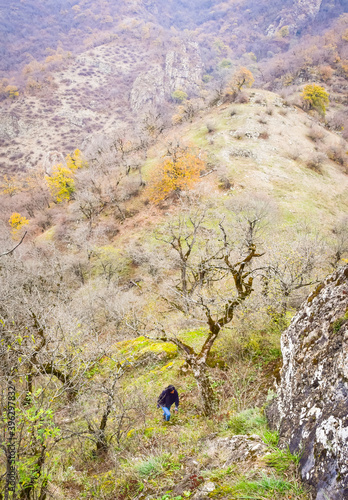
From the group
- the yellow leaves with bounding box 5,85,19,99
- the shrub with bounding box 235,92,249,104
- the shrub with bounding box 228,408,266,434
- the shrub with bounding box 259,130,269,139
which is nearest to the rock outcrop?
the shrub with bounding box 235,92,249,104

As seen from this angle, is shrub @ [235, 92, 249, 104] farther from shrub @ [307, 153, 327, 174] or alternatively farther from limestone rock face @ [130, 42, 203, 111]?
limestone rock face @ [130, 42, 203, 111]

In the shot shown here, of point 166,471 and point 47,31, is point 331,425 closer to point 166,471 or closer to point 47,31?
point 166,471

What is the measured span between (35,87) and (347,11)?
463ft

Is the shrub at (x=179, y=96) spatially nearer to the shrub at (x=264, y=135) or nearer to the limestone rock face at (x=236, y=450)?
the shrub at (x=264, y=135)

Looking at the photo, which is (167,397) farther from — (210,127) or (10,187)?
(10,187)

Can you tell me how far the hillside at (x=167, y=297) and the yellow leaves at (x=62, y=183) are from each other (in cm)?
49

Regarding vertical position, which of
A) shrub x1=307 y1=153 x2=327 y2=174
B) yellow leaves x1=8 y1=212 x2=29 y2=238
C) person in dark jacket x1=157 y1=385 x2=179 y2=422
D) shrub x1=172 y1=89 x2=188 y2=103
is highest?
shrub x1=172 y1=89 x2=188 y2=103

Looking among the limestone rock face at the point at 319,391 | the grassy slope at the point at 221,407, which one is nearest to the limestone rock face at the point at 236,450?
the grassy slope at the point at 221,407

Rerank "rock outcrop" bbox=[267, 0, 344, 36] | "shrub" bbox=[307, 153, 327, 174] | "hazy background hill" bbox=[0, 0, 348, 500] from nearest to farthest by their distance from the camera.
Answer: "hazy background hill" bbox=[0, 0, 348, 500] → "shrub" bbox=[307, 153, 327, 174] → "rock outcrop" bbox=[267, 0, 344, 36]

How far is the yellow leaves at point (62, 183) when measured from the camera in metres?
40.9

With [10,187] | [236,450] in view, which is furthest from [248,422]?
[10,187]

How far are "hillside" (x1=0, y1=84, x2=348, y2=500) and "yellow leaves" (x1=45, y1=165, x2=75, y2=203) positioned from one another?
1.60 ft

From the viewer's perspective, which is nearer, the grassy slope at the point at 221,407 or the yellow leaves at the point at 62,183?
the grassy slope at the point at 221,407

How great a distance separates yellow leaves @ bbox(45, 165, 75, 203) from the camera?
40938mm
